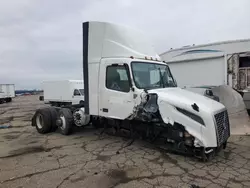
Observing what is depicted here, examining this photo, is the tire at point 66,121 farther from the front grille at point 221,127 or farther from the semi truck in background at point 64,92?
the semi truck in background at point 64,92

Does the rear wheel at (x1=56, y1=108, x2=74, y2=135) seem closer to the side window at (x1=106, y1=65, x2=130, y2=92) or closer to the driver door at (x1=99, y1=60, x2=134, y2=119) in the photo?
the driver door at (x1=99, y1=60, x2=134, y2=119)

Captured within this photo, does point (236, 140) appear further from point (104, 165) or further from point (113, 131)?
point (104, 165)

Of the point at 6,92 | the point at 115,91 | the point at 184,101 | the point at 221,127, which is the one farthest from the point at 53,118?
the point at 6,92

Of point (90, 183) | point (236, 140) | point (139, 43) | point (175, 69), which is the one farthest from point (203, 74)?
point (90, 183)

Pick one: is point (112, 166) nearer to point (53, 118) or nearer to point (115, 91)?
point (115, 91)

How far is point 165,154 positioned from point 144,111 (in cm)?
124

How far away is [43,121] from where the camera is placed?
8.18m

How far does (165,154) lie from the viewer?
5.56 metres

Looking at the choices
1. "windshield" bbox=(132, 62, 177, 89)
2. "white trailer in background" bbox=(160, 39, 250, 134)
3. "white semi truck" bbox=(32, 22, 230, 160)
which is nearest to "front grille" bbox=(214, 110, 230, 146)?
"white semi truck" bbox=(32, 22, 230, 160)

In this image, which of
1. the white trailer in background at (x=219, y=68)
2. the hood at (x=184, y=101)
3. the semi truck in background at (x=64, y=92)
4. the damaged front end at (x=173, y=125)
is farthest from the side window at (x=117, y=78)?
the semi truck in background at (x=64, y=92)

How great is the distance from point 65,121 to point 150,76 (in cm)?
351

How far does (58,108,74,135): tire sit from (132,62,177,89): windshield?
314 cm

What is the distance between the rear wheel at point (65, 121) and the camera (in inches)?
300

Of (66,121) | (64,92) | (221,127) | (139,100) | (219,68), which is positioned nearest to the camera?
(221,127)
